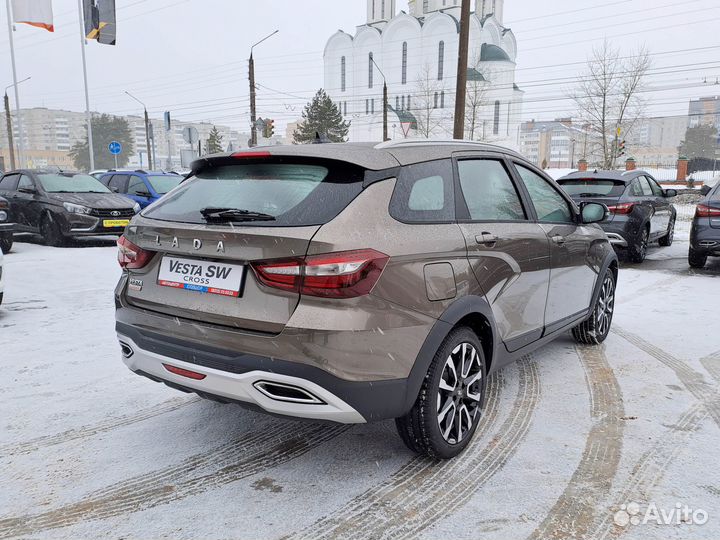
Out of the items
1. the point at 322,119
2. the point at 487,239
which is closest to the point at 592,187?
the point at 487,239

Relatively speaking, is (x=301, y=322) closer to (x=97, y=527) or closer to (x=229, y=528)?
(x=229, y=528)

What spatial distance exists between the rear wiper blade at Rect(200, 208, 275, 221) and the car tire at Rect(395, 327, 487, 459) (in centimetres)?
108

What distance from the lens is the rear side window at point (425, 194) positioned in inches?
105

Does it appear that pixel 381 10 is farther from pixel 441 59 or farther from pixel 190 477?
pixel 190 477

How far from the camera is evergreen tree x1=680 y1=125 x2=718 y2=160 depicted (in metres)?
94.9

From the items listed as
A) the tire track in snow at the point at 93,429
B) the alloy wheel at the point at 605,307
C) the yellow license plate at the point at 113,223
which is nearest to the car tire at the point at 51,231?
the yellow license plate at the point at 113,223

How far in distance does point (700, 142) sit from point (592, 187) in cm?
10551

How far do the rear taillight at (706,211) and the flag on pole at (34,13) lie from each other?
23.4m

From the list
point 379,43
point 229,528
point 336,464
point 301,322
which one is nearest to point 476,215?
point 301,322

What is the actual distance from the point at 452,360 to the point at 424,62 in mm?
68094

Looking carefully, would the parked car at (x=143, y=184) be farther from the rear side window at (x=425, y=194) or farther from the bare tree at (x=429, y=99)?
the bare tree at (x=429, y=99)

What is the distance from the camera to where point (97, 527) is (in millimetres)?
2381

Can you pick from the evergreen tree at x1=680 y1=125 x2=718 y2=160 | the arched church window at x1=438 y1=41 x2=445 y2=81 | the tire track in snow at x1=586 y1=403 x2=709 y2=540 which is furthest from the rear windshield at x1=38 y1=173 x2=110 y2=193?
the evergreen tree at x1=680 y1=125 x2=718 y2=160

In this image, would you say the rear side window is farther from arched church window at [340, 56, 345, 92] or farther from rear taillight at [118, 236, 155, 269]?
arched church window at [340, 56, 345, 92]
